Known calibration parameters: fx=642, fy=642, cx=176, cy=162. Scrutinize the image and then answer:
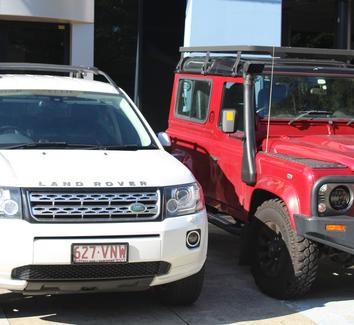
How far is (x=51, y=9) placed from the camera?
36.9ft

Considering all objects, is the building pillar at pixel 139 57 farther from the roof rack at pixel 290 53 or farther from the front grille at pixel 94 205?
the front grille at pixel 94 205

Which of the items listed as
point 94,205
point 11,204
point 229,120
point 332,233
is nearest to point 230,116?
point 229,120

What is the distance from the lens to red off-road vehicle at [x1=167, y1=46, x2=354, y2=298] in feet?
16.2

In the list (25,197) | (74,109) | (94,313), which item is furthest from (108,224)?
(74,109)

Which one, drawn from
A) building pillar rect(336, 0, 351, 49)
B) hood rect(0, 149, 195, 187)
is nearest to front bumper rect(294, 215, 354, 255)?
hood rect(0, 149, 195, 187)

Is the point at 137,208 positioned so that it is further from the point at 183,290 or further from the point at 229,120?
the point at 229,120

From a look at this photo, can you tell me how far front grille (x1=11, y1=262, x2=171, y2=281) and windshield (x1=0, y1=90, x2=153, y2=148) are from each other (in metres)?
1.21

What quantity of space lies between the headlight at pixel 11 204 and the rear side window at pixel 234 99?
98.4 inches

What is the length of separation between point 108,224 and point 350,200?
1906mm

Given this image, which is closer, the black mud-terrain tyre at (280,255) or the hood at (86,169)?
the hood at (86,169)

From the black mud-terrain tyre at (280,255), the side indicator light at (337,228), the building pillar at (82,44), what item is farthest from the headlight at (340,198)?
the building pillar at (82,44)

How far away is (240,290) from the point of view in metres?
5.69

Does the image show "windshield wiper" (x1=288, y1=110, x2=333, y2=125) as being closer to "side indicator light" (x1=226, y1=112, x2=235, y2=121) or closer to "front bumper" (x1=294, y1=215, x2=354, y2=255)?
"side indicator light" (x1=226, y1=112, x2=235, y2=121)

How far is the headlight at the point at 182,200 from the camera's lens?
4.53 metres
